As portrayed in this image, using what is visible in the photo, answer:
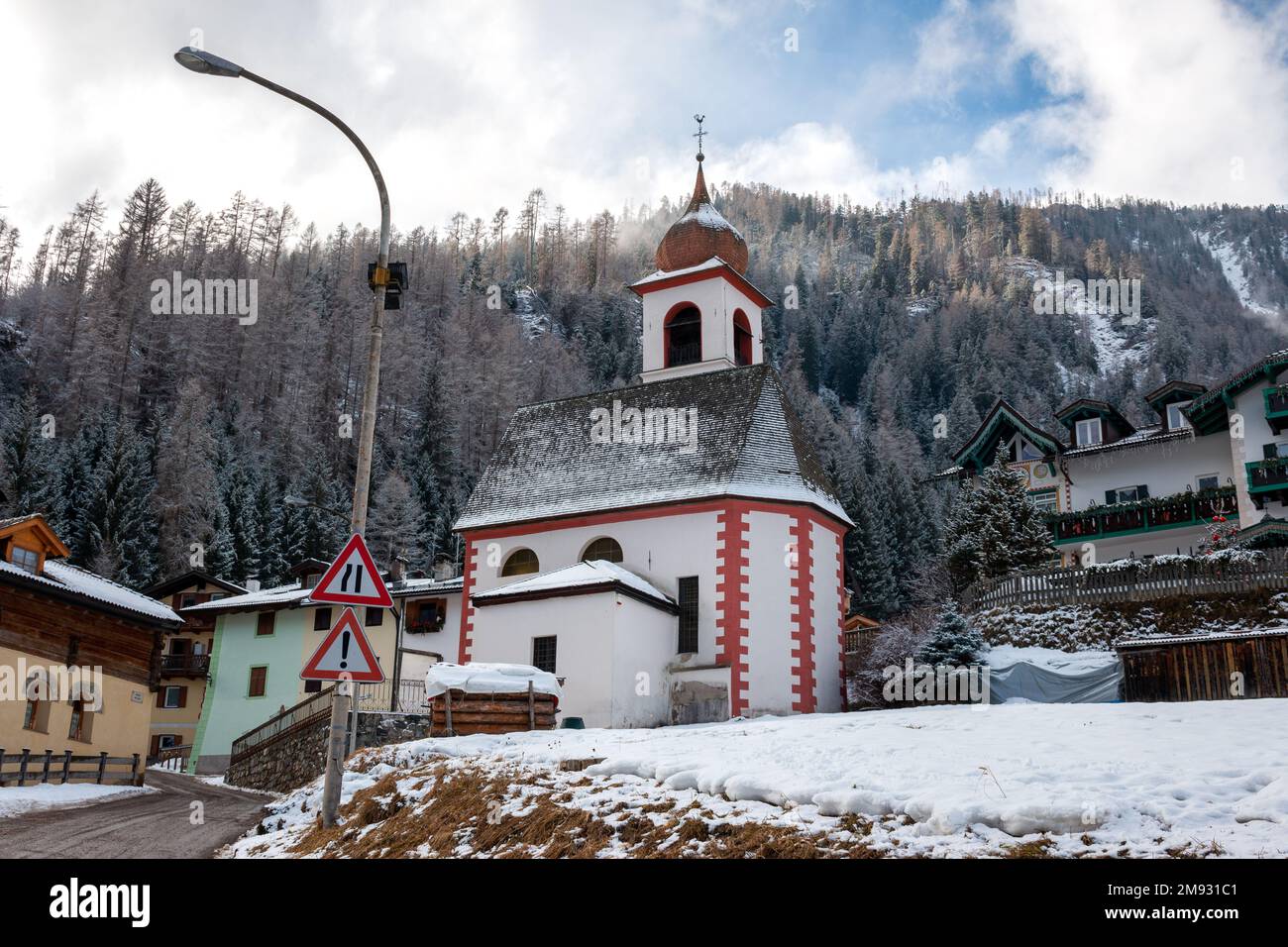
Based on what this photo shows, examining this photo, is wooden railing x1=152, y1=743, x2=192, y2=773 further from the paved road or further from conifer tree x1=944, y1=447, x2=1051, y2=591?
conifer tree x1=944, y1=447, x2=1051, y2=591

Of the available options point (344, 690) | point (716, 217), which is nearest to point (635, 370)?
point (716, 217)

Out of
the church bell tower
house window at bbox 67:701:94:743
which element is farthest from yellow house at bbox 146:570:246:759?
the church bell tower

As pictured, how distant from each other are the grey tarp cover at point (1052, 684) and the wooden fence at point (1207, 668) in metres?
4.15

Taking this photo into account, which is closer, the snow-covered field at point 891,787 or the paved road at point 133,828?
Answer: the snow-covered field at point 891,787

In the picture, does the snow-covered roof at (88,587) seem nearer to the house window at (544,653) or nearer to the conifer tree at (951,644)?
the house window at (544,653)

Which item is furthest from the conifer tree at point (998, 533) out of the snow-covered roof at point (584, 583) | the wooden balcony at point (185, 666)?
the wooden balcony at point (185, 666)

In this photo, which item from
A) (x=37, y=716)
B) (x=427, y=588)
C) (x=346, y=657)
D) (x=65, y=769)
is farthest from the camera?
(x=427, y=588)

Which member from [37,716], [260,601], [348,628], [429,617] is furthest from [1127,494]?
[348,628]

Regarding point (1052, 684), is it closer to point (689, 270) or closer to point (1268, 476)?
point (1268, 476)

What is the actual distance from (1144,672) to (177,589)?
48261mm

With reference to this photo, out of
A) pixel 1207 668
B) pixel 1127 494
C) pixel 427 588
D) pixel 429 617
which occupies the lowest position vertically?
pixel 1207 668

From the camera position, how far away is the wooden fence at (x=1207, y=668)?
2094 cm

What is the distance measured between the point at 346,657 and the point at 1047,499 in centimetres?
4380

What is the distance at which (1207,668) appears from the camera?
2184 centimetres
